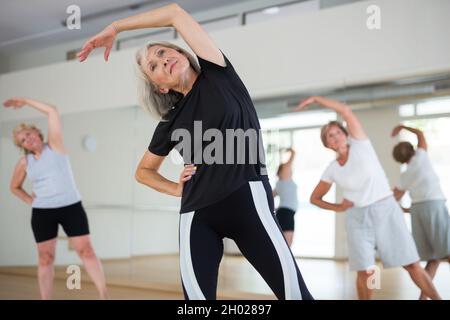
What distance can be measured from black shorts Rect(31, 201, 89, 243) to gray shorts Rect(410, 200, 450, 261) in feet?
8.30

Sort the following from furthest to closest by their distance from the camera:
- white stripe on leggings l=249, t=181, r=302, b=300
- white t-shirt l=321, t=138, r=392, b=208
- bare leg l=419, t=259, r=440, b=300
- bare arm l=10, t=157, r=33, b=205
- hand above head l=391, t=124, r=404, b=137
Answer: bare arm l=10, t=157, r=33, b=205
hand above head l=391, t=124, r=404, b=137
white t-shirt l=321, t=138, r=392, b=208
bare leg l=419, t=259, r=440, b=300
white stripe on leggings l=249, t=181, r=302, b=300

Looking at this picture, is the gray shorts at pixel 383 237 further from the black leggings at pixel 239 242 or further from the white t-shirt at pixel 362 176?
the black leggings at pixel 239 242

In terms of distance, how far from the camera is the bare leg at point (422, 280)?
11.4ft

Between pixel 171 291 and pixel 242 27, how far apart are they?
254cm

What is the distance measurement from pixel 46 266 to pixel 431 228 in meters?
2.96

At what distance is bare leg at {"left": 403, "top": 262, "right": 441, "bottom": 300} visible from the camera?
11.4 feet

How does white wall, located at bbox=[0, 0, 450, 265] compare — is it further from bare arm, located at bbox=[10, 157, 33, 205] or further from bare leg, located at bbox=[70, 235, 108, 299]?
bare arm, located at bbox=[10, 157, 33, 205]

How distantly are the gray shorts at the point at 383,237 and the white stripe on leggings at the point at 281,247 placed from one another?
2364mm

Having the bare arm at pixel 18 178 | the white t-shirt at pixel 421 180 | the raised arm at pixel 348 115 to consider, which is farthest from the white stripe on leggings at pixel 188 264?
the bare arm at pixel 18 178

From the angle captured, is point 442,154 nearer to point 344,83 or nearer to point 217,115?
point 344,83

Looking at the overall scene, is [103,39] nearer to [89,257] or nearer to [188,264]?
[188,264]

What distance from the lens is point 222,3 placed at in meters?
5.04

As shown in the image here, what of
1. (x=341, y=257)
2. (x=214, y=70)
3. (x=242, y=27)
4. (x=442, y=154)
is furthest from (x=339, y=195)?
(x=214, y=70)

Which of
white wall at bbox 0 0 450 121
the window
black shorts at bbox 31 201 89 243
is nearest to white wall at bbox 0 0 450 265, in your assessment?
white wall at bbox 0 0 450 121
